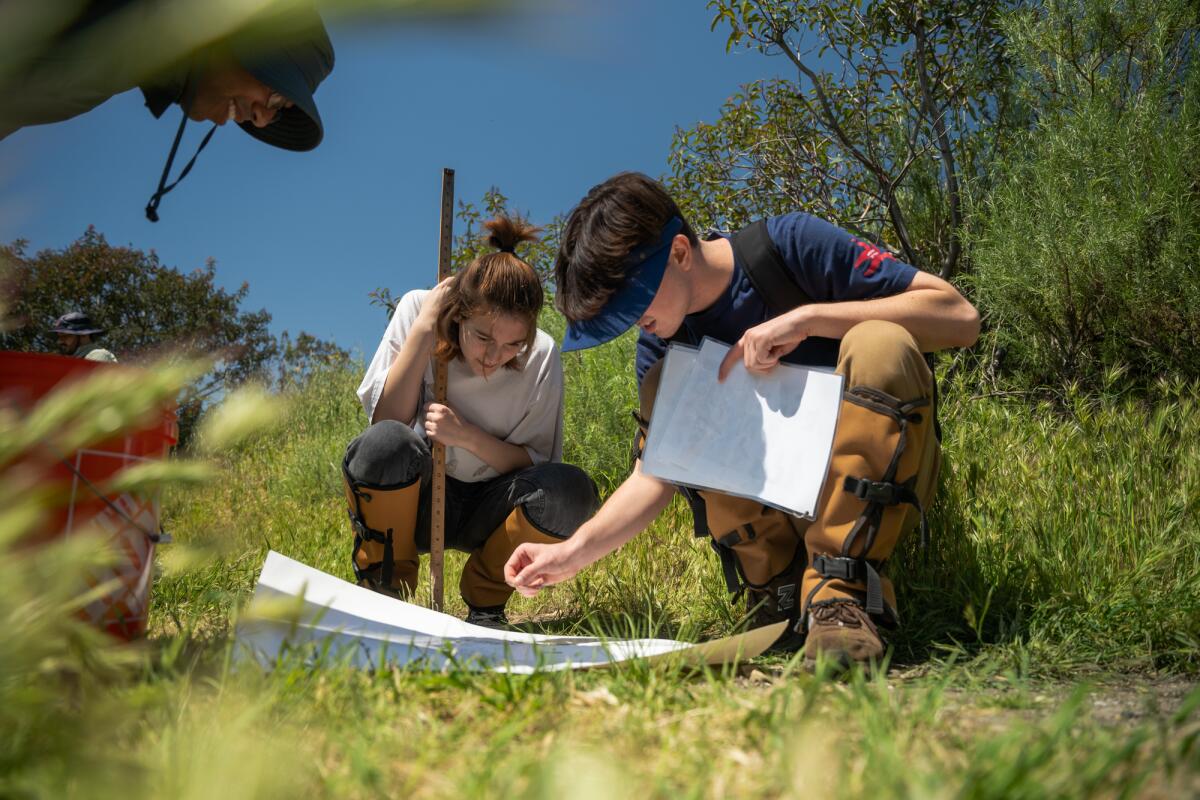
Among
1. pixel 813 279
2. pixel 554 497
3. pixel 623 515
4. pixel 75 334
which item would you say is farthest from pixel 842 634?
pixel 75 334

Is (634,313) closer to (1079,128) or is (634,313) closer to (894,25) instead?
(1079,128)

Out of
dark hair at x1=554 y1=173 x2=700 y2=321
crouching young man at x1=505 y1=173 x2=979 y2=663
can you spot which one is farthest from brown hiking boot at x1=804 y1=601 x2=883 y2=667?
dark hair at x1=554 y1=173 x2=700 y2=321

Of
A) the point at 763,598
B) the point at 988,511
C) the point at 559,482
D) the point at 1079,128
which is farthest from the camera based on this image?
the point at 1079,128

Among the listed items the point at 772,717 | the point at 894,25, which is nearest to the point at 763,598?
the point at 772,717

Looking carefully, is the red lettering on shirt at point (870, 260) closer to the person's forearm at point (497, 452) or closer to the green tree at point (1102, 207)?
the person's forearm at point (497, 452)

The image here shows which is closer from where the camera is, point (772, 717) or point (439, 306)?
point (772, 717)

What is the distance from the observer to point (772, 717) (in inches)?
49.3

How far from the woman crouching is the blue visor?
26.7 inches

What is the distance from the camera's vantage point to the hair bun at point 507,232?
316cm

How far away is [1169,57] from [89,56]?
567 centimetres

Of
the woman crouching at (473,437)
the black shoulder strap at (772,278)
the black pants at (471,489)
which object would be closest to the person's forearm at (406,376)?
the woman crouching at (473,437)

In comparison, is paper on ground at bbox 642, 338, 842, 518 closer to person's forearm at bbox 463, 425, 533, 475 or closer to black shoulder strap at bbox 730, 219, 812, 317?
black shoulder strap at bbox 730, 219, 812, 317

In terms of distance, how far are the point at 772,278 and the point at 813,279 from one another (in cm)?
11

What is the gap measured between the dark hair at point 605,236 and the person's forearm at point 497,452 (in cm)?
82
